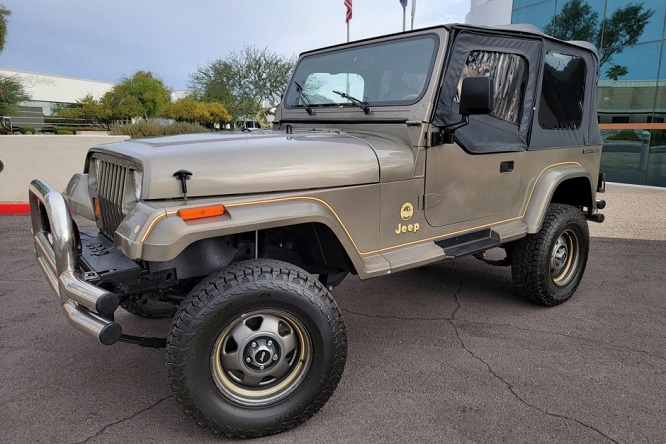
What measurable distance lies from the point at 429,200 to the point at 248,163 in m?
1.21

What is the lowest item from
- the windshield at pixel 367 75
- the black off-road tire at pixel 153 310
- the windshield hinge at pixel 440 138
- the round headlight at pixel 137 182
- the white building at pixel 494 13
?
the black off-road tire at pixel 153 310

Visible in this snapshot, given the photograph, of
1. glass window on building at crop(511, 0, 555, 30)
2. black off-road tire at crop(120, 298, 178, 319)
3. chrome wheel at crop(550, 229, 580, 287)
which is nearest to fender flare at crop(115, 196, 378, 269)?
black off-road tire at crop(120, 298, 178, 319)

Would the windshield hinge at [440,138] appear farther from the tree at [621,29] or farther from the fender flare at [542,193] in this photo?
the tree at [621,29]

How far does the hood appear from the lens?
7.48 ft

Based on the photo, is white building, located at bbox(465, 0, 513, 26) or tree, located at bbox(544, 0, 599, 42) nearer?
tree, located at bbox(544, 0, 599, 42)

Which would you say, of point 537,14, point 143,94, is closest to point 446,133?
point 537,14

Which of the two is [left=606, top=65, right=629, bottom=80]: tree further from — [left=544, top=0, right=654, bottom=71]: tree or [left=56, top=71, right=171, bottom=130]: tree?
[left=56, top=71, right=171, bottom=130]: tree

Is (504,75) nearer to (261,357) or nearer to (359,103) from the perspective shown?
(359,103)

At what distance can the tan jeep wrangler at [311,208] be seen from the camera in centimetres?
225

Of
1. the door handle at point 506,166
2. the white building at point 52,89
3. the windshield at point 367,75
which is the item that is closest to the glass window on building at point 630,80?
the door handle at point 506,166

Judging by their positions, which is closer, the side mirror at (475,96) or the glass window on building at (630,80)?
the side mirror at (475,96)

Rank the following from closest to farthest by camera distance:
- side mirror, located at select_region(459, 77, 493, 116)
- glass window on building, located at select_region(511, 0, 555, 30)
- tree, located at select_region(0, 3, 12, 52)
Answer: side mirror, located at select_region(459, 77, 493, 116) → glass window on building, located at select_region(511, 0, 555, 30) → tree, located at select_region(0, 3, 12, 52)

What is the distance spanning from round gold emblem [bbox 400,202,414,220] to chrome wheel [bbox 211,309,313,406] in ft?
3.07

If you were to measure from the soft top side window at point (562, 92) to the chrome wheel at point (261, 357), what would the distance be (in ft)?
8.53
